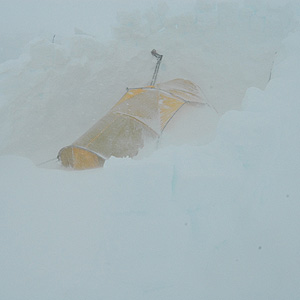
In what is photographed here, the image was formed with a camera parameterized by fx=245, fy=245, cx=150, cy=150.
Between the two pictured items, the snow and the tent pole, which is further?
the tent pole

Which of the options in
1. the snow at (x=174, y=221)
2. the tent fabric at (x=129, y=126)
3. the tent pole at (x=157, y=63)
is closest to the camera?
the snow at (x=174, y=221)

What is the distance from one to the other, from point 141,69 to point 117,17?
1078 mm

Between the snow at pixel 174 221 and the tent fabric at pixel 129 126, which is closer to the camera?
the snow at pixel 174 221

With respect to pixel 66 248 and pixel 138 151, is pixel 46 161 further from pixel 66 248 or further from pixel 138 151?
pixel 66 248

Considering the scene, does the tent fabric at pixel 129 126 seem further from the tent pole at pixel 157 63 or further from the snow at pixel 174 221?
the snow at pixel 174 221

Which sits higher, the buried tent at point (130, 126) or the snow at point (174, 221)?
the buried tent at point (130, 126)

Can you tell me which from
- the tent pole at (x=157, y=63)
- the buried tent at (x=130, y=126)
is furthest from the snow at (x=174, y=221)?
the tent pole at (x=157, y=63)

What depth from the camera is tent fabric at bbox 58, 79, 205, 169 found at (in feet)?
12.5

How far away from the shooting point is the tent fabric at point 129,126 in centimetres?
381

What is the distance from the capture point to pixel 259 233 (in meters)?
1.82

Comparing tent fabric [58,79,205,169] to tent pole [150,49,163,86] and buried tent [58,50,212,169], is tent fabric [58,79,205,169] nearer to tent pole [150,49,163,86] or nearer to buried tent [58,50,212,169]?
buried tent [58,50,212,169]

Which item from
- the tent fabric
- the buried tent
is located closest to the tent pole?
the buried tent

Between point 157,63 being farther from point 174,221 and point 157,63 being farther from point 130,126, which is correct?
point 174,221

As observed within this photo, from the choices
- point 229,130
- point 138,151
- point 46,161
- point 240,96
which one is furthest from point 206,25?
point 46,161
